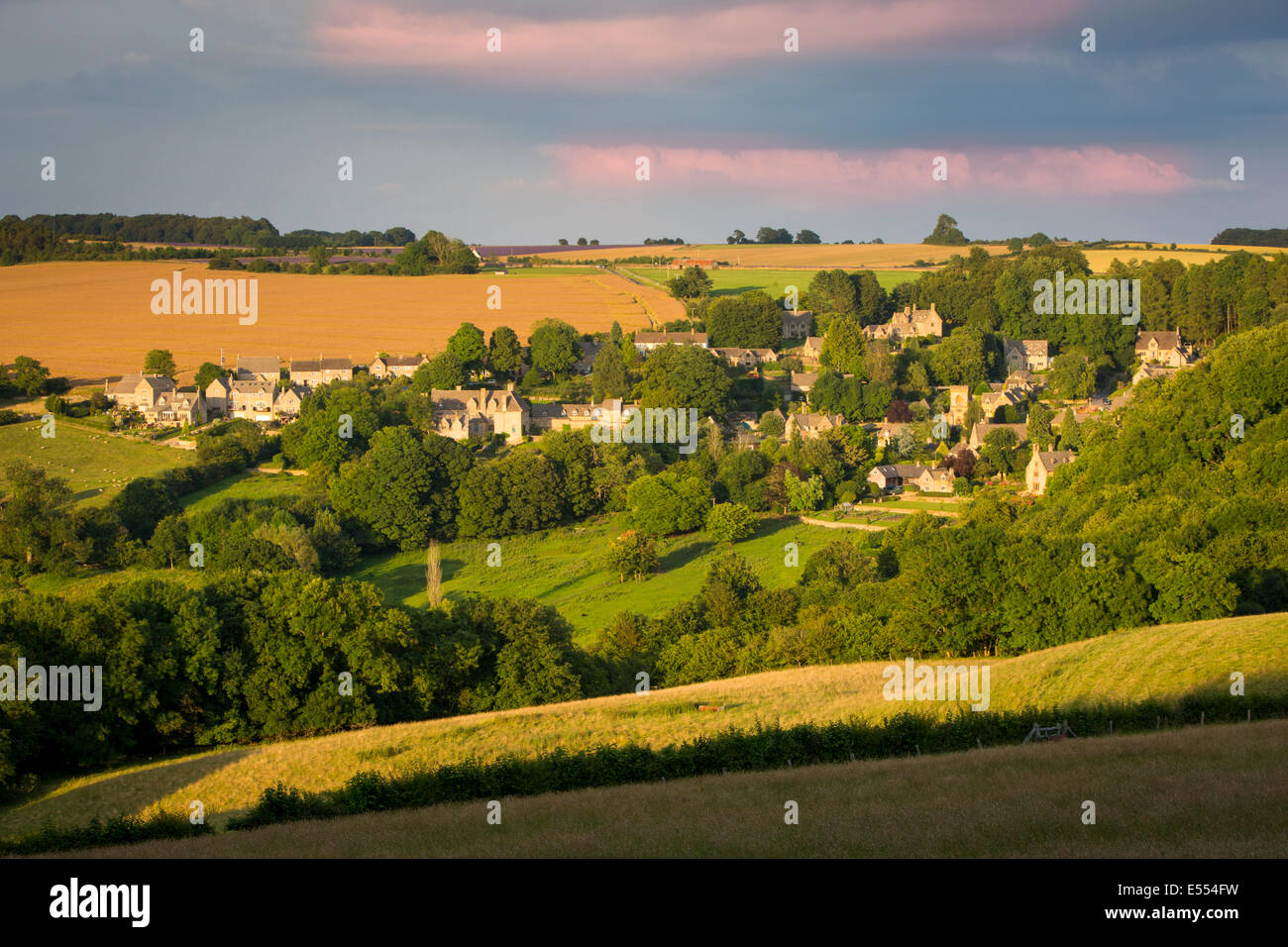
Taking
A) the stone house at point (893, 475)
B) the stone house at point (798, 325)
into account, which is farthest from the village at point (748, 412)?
the stone house at point (798, 325)

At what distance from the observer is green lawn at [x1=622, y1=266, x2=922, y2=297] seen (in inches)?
4375

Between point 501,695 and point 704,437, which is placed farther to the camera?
point 704,437

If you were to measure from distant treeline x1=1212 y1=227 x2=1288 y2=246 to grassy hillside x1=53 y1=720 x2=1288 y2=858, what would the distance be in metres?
120

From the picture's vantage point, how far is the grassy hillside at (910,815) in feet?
42.5

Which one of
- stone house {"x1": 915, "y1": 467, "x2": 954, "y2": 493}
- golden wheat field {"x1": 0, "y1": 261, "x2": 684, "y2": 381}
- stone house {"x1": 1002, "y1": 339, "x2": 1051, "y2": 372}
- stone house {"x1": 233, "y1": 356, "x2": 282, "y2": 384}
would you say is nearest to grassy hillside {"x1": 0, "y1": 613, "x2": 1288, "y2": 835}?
stone house {"x1": 915, "y1": 467, "x2": 954, "y2": 493}

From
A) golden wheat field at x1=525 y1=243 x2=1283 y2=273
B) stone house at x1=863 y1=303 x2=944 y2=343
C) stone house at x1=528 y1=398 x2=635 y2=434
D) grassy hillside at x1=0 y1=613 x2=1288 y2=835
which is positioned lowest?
grassy hillside at x1=0 y1=613 x2=1288 y2=835

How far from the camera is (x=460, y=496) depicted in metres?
61.2

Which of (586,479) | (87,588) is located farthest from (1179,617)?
(87,588)

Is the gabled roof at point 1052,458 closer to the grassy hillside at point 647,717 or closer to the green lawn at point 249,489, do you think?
the grassy hillside at point 647,717

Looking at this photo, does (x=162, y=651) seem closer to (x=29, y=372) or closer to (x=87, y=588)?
(x=87, y=588)

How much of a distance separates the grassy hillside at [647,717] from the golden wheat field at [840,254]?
93438 mm

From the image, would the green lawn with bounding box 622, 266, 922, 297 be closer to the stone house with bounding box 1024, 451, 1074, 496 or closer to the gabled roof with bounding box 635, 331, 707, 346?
the gabled roof with bounding box 635, 331, 707, 346

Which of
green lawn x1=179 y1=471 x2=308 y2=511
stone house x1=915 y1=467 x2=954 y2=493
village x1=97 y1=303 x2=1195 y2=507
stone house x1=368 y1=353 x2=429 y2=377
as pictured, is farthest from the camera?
stone house x1=368 y1=353 x2=429 y2=377

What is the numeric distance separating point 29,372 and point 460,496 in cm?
3134
